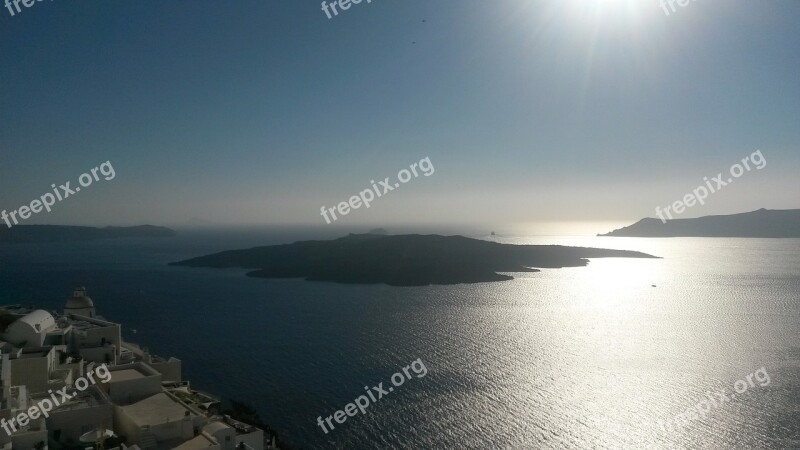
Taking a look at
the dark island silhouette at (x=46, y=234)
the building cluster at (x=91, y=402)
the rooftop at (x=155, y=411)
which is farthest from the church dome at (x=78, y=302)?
the dark island silhouette at (x=46, y=234)

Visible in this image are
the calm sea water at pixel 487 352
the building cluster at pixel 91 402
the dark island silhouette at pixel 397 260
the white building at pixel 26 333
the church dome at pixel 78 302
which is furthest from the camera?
the dark island silhouette at pixel 397 260

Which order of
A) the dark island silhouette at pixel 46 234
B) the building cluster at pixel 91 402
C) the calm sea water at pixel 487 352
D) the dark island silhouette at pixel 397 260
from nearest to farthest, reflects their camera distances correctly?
the building cluster at pixel 91 402
the calm sea water at pixel 487 352
the dark island silhouette at pixel 397 260
the dark island silhouette at pixel 46 234

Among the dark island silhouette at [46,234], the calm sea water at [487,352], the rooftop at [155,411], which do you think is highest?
the dark island silhouette at [46,234]

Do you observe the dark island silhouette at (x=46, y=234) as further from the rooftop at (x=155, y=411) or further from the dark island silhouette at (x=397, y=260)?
the rooftop at (x=155, y=411)

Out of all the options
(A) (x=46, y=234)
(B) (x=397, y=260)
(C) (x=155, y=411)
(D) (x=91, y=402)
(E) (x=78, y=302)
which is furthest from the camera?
(A) (x=46, y=234)

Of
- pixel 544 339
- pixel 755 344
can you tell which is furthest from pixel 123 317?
pixel 755 344

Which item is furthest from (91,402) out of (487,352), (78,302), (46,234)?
(46,234)

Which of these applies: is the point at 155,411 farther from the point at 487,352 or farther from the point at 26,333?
the point at 487,352
